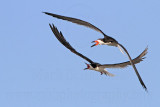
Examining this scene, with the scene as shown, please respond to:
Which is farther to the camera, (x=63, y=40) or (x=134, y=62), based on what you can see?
(x=63, y=40)

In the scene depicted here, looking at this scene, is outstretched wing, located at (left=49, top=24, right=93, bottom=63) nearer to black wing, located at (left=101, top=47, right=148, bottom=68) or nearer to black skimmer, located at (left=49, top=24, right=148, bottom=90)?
black skimmer, located at (left=49, top=24, right=148, bottom=90)

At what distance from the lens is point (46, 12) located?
45.1 ft

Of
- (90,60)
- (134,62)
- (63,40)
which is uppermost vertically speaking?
(63,40)

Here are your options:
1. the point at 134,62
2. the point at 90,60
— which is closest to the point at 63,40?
the point at 90,60

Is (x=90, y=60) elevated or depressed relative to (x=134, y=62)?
elevated

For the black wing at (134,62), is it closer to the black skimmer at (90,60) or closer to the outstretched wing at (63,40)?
the black skimmer at (90,60)

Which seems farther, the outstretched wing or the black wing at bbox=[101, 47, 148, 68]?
the outstretched wing

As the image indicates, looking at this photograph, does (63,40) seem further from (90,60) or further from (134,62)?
(134,62)

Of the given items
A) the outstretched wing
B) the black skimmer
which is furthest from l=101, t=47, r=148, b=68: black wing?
the outstretched wing

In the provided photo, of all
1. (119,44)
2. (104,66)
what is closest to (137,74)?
(119,44)

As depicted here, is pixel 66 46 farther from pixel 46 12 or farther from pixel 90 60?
pixel 46 12

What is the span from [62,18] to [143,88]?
4286 millimetres

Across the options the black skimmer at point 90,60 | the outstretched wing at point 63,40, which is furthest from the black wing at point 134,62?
the outstretched wing at point 63,40

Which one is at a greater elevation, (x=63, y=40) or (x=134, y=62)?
(x=63, y=40)
